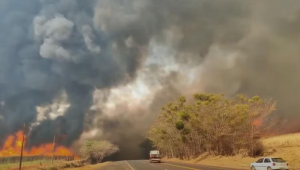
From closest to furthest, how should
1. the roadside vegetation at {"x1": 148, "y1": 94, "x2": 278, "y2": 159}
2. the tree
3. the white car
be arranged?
the white car → the roadside vegetation at {"x1": 148, "y1": 94, "x2": 278, "y2": 159} → the tree

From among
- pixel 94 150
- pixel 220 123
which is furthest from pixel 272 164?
pixel 94 150

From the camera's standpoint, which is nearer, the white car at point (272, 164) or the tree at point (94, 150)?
the white car at point (272, 164)

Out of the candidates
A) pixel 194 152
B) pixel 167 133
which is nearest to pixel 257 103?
pixel 194 152

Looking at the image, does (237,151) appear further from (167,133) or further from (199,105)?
(167,133)

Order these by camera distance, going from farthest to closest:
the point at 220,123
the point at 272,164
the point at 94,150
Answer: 1. the point at 94,150
2. the point at 220,123
3. the point at 272,164

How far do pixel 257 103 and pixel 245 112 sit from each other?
3304 millimetres

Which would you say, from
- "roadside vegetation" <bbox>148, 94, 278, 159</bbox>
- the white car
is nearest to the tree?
"roadside vegetation" <bbox>148, 94, 278, 159</bbox>

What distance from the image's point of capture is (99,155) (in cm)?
14262

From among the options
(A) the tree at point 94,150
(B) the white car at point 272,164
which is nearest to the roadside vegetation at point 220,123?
(B) the white car at point 272,164

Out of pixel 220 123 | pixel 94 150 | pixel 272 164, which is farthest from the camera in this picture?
pixel 94 150

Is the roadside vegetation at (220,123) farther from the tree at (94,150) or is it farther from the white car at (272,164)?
the tree at (94,150)

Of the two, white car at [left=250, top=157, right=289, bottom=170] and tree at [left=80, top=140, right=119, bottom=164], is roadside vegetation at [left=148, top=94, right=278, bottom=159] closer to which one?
white car at [left=250, top=157, right=289, bottom=170]

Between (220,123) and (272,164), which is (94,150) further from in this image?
(272,164)

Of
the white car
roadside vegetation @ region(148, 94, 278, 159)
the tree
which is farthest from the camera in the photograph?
the tree
